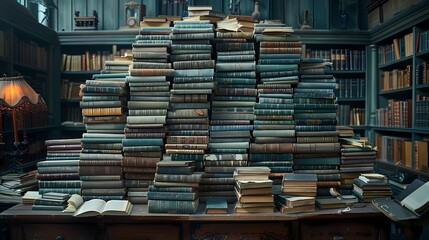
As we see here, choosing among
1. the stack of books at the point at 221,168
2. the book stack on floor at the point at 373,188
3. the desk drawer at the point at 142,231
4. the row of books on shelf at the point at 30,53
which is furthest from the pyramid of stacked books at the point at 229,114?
the row of books on shelf at the point at 30,53

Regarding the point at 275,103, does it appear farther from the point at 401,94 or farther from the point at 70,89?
the point at 70,89

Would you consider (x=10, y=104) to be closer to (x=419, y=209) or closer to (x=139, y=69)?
(x=139, y=69)

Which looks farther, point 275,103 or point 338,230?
point 275,103

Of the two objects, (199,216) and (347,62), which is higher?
(347,62)

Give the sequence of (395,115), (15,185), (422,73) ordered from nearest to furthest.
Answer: (15,185) → (422,73) → (395,115)

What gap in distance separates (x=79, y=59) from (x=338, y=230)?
14.1ft

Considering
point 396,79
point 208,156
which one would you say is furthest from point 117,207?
point 396,79

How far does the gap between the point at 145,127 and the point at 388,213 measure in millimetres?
1507

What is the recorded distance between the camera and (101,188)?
2453mm

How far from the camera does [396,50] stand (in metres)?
4.62

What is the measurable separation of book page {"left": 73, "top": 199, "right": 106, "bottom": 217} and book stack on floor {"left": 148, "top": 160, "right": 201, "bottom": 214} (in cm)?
29

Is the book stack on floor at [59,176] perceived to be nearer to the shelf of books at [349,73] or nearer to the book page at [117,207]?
the book page at [117,207]

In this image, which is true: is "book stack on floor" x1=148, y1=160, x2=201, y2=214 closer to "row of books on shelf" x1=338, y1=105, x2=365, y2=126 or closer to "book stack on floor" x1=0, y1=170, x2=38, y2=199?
"book stack on floor" x1=0, y1=170, x2=38, y2=199

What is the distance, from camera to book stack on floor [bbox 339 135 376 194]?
254cm
